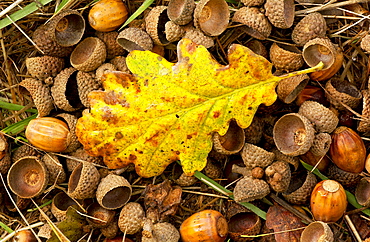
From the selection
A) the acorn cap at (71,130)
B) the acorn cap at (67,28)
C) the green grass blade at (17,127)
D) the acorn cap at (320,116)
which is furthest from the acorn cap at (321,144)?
the green grass blade at (17,127)

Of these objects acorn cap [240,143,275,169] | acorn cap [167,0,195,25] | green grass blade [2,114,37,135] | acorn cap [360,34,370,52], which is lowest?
acorn cap [240,143,275,169]

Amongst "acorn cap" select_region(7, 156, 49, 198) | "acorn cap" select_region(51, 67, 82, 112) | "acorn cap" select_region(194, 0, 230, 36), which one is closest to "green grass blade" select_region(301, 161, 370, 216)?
"acorn cap" select_region(194, 0, 230, 36)

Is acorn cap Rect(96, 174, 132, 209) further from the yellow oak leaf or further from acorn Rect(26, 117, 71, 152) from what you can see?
acorn Rect(26, 117, 71, 152)

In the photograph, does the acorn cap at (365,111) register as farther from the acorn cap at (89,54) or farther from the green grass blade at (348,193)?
the acorn cap at (89,54)

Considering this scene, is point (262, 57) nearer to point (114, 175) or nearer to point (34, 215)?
point (114, 175)

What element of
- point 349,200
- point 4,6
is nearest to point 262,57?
point 349,200

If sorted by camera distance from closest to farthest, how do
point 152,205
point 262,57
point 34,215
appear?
point 262,57 → point 152,205 → point 34,215

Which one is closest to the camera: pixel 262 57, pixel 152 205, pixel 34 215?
pixel 262 57

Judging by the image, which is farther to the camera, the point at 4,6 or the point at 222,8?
the point at 4,6
